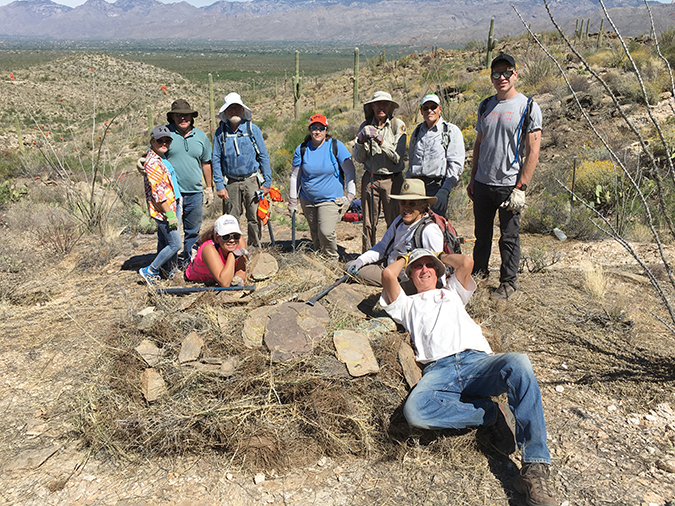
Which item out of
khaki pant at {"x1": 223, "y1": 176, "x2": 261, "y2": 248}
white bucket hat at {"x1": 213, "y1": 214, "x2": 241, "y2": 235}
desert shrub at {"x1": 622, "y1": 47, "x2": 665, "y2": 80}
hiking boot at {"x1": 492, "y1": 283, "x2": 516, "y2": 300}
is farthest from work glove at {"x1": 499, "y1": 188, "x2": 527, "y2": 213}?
desert shrub at {"x1": 622, "y1": 47, "x2": 665, "y2": 80}

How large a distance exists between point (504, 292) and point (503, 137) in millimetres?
1472

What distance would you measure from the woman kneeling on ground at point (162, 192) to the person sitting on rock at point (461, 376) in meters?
2.56

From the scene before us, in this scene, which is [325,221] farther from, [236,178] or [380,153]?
[236,178]

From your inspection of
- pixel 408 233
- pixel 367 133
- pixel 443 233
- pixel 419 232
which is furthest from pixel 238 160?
pixel 443 233

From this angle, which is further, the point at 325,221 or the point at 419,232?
the point at 325,221

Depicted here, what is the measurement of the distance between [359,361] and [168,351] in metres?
1.41

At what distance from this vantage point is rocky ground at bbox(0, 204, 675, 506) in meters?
2.70

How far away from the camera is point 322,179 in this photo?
5.24 m

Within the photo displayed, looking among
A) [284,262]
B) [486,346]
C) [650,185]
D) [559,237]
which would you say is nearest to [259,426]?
[486,346]

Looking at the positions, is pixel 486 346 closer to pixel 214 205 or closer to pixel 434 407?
pixel 434 407

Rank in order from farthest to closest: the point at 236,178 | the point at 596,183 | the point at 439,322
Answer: the point at 596,183
the point at 236,178
the point at 439,322

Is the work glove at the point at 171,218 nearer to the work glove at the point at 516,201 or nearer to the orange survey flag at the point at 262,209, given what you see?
the orange survey flag at the point at 262,209

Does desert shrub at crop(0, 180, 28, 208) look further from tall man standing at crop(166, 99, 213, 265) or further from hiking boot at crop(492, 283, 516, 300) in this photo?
hiking boot at crop(492, 283, 516, 300)

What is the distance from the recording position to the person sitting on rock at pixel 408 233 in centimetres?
369
